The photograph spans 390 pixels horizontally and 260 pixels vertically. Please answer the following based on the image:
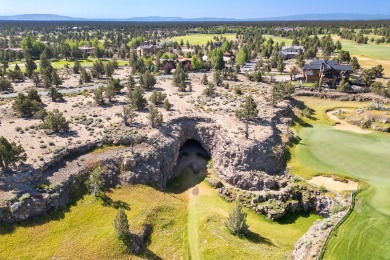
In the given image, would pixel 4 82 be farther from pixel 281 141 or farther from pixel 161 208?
pixel 281 141

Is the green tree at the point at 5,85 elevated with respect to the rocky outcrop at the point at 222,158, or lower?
elevated

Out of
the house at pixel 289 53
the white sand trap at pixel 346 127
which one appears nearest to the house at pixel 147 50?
the house at pixel 289 53

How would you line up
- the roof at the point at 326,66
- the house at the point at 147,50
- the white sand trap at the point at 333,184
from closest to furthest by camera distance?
the white sand trap at the point at 333,184 < the roof at the point at 326,66 < the house at the point at 147,50

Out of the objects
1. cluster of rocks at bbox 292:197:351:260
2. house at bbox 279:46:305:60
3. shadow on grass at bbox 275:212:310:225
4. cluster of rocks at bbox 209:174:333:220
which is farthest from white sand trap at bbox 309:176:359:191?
house at bbox 279:46:305:60

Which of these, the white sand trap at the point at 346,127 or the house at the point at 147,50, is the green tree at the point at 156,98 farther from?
the house at the point at 147,50

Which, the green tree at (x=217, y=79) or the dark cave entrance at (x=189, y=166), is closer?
the dark cave entrance at (x=189, y=166)

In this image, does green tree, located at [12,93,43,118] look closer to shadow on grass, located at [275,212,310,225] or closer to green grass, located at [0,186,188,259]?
green grass, located at [0,186,188,259]
